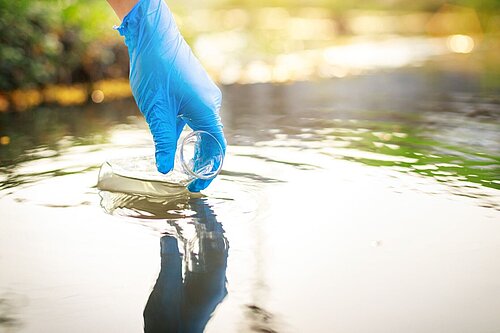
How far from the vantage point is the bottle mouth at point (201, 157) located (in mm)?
3869

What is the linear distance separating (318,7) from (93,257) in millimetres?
17953

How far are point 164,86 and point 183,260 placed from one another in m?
1.13

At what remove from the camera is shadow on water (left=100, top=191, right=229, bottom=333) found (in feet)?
8.36

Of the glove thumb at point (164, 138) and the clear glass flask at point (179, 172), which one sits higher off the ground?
the glove thumb at point (164, 138)

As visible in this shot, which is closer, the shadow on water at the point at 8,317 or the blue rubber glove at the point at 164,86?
the shadow on water at the point at 8,317

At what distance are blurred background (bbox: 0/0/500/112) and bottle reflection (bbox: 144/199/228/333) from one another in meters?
4.60

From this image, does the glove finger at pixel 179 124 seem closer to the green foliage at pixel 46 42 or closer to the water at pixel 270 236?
the water at pixel 270 236

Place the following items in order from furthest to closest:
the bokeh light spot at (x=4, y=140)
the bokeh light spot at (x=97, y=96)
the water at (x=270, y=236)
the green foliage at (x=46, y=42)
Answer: the bokeh light spot at (x=97, y=96), the green foliage at (x=46, y=42), the bokeh light spot at (x=4, y=140), the water at (x=270, y=236)

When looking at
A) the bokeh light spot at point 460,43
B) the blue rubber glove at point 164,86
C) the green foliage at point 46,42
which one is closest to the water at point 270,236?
the blue rubber glove at point 164,86

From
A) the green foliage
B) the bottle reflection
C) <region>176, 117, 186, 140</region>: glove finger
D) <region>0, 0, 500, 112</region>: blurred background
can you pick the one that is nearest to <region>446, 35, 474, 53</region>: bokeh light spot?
<region>0, 0, 500, 112</region>: blurred background

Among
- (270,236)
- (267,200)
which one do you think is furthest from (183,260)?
(267,200)

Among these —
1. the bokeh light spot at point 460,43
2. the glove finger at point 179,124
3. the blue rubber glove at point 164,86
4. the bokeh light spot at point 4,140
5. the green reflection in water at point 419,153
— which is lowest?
the bokeh light spot at point 4,140

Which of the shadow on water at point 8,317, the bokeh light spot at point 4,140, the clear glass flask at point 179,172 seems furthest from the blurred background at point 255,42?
the shadow on water at point 8,317

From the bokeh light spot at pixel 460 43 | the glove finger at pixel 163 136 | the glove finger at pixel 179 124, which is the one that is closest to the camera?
the glove finger at pixel 163 136
